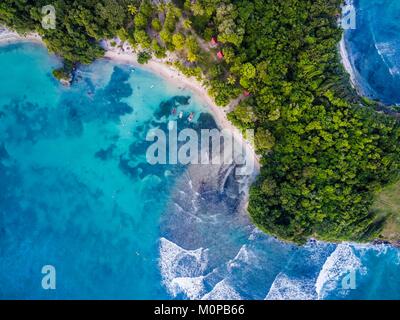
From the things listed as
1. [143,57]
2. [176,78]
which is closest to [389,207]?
[176,78]

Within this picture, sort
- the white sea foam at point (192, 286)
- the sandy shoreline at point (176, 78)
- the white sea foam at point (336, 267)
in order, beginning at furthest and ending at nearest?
the white sea foam at point (336, 267) < the white sea foam at point (192, 286) < the sandy shoreline at point (176, 78)

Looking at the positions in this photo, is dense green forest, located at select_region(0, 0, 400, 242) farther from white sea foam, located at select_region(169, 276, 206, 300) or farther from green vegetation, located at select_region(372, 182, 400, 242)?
white sea foam, located at select_region(169, 276, 206, 300)

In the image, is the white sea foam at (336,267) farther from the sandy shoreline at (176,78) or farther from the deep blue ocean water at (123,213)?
the sandy shoreline at (176,78)

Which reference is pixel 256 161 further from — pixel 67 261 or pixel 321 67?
pixel 67 261

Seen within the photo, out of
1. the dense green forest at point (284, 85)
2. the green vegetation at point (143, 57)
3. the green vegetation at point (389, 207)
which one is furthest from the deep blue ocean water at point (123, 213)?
the dense green forest at point (284, 85)

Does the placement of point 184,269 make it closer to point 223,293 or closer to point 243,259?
point 223,293

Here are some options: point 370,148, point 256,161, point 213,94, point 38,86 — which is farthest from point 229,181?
point 38,86
